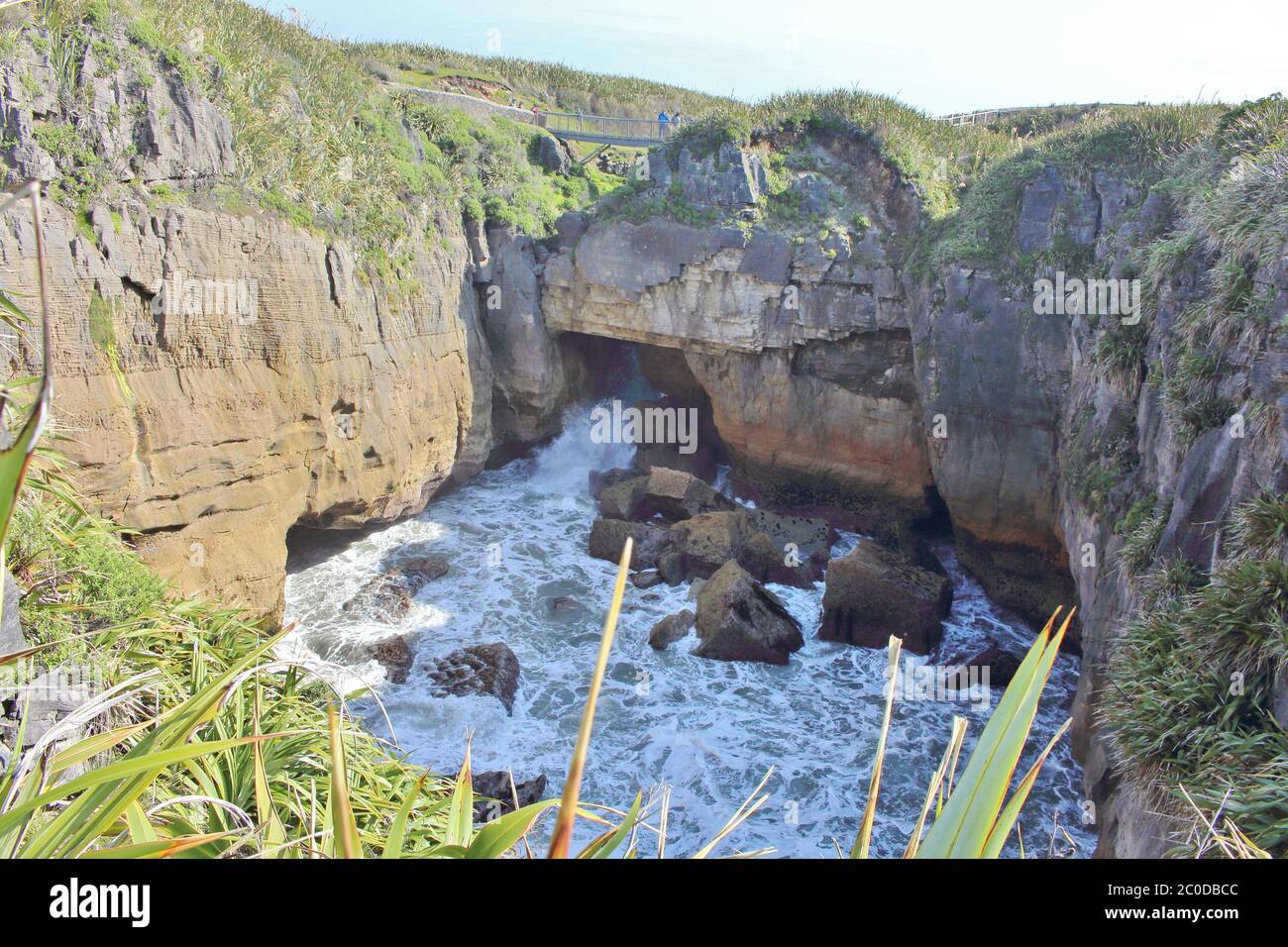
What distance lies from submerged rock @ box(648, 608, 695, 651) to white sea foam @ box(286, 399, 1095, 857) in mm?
130

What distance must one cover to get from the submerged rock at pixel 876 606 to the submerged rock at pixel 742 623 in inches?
25.1

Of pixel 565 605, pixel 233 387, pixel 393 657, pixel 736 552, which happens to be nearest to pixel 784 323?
pixel 736 552

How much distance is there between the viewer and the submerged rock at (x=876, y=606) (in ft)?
36.9

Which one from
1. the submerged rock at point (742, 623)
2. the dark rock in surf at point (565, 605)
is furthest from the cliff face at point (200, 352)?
the submerged rock at point (742, 623)

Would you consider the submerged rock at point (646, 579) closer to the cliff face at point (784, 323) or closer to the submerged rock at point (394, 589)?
the submerged rock at point (394, 589)

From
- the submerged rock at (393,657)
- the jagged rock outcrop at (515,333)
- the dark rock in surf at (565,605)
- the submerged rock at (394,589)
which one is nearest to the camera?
the submerged rock at (393,657)

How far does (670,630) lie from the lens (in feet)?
37.0

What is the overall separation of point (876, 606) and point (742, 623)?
78.0 inches

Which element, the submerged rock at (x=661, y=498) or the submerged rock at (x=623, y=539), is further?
the submerged rock at (x=661, y=498)

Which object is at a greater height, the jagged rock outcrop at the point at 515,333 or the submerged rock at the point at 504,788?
the jagged rock outcrop at the point at 515,333

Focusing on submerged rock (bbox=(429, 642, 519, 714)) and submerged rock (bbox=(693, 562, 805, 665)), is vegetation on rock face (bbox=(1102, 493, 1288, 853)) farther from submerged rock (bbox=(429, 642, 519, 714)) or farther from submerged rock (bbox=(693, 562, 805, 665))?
submerged rock (bbox=(429, 642, 519, 714))

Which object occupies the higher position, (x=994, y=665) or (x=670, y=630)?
(x=994, y=665)

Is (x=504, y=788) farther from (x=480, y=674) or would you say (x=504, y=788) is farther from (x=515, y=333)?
(x=515, y=333)
